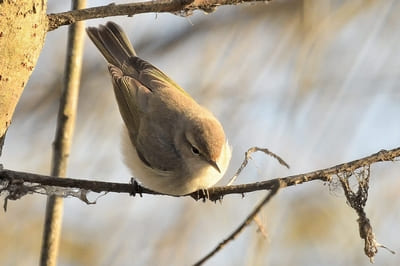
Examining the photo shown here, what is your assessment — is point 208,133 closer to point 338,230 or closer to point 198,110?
point 198,110

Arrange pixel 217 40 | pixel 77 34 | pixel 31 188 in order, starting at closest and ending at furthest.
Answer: pixel 31 188 → pixel 77 34 → pixel 217 40

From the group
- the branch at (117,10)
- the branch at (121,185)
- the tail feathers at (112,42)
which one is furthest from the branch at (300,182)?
the tail feathers at (112,42)

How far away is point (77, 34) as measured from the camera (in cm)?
186

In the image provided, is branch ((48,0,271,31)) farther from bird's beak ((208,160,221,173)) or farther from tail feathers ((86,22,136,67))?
tail feathers ((86,22,136,67))

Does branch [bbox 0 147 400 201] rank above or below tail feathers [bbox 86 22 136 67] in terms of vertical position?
below

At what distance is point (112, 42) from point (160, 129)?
1.60 feet

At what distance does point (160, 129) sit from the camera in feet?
9.10

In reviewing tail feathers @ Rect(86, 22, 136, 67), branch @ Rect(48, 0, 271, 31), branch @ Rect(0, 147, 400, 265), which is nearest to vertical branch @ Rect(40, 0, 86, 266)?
branch @ Rect(0, 147, 400, 265)

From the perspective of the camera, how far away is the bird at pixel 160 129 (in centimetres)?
245

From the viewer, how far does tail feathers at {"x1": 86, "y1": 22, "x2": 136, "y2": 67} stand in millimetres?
2842

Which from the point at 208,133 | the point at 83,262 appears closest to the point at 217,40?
the point at 208,133

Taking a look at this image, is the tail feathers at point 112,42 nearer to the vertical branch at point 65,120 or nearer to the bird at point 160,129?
the bird at point 160,129

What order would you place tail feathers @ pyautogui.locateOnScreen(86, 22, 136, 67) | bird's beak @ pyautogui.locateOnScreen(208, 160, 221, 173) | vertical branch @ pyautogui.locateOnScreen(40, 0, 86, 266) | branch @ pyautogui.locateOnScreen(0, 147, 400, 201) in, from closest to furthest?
branch @ pyautogui.locateOnScreen(0, 147, 400, 201), vertical branch @ pyautogui.locateOnScreen(40, 0, 86, 266), bird's beak @ pyautogui.locateOnScreen(208, 160, 221, 173), tail feathers @ pyautogui.locateOnScreen(86, 22, 136, 67)

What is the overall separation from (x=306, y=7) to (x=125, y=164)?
50.1 inches
